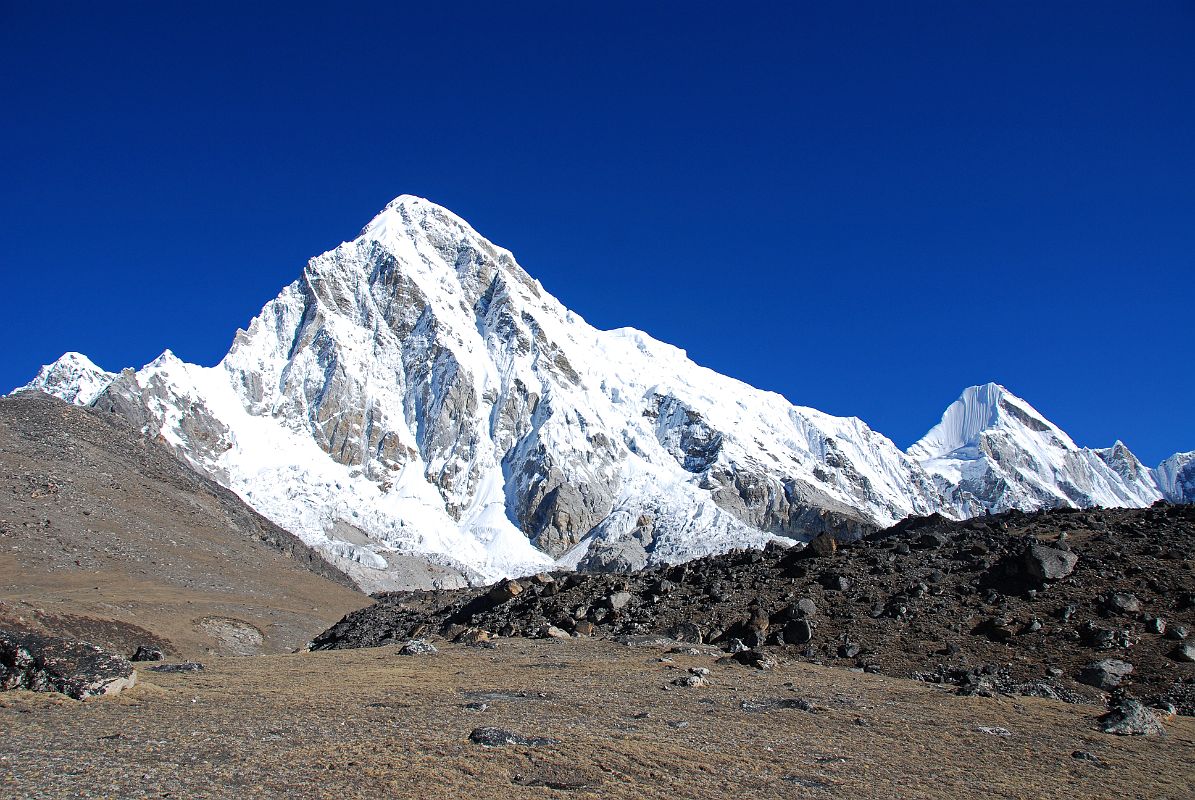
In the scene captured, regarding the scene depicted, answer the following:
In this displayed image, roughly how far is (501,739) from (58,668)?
1405 centimetres

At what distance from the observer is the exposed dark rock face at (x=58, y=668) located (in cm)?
2238

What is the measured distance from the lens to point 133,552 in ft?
295

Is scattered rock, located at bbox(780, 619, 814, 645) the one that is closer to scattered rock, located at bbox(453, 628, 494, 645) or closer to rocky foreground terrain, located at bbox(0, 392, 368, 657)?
scattered rock, located at bbox(453, 628, 494, 645)

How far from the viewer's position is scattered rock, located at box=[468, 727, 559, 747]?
19312 millimetres

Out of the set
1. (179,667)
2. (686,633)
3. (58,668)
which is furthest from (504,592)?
(58,668)

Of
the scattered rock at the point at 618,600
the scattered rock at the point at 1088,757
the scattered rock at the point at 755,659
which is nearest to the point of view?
the scattered rock at the point at 1088,757

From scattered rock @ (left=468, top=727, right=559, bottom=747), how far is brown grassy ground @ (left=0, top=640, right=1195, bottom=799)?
0.35 meters

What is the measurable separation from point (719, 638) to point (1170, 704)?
1892cm

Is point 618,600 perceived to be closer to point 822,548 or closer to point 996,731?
point 822,548

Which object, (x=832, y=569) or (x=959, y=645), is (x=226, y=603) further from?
(x=959, y=645)

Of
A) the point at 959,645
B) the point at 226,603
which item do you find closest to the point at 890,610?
the point at 959,645

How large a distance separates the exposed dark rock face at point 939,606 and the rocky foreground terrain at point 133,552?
21.0 meters

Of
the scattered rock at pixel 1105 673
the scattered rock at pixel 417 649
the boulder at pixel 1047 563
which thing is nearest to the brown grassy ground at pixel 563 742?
the scattered rock at pixel 1105 673

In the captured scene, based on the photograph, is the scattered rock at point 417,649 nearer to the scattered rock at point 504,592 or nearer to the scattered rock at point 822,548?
the scattered rock at point 504,592
